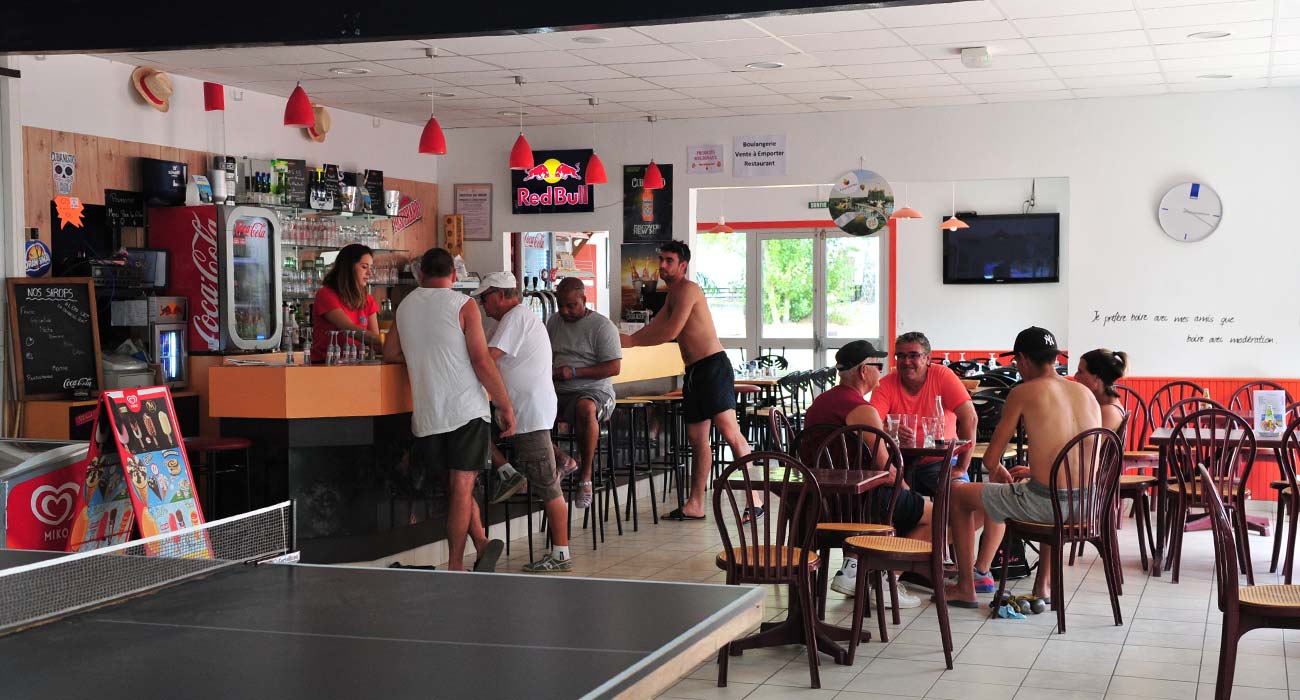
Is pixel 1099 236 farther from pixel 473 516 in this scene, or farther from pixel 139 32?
pixel 139 32

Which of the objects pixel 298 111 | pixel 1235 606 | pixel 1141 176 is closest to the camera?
pixel 1235 606

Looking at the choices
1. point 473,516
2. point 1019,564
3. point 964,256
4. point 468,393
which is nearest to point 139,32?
point 468,393

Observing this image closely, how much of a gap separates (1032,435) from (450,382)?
103 inches

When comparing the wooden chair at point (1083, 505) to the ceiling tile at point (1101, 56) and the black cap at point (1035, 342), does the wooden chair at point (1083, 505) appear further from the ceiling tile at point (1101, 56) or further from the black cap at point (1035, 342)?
the ceiling tile at point (1101, 56)

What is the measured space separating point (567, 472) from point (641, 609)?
4.76 m

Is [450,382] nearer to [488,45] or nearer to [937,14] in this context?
[488,45]

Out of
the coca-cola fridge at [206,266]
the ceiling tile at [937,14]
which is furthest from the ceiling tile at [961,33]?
the coca-cola fridge at [206,266]

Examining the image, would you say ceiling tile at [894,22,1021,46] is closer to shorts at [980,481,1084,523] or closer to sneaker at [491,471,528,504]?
shorts at [980,481,1084,523]

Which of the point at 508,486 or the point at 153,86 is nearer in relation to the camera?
the point at 508,486

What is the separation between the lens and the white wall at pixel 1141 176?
904 centimetres

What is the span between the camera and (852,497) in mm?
5531

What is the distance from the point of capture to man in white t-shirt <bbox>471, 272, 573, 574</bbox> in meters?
6.37

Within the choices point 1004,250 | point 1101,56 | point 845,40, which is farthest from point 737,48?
point 1004,250

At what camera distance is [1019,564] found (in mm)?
6332
